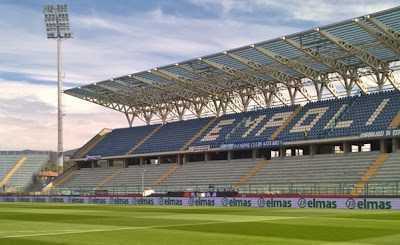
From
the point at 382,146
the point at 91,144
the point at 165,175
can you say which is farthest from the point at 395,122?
the point at 91,144

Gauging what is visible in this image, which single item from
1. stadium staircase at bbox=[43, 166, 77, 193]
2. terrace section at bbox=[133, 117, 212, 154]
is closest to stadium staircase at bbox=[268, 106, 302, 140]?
terrace section at bbox=[133, 117, 212, 154]

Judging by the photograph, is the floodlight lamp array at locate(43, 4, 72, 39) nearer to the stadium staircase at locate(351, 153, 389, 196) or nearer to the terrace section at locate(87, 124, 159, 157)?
the terrace section at locate(87, 124, 159, 157)

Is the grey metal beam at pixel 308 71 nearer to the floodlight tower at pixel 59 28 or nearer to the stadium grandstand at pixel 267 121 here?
the stadium grandstand at pixel 267 121

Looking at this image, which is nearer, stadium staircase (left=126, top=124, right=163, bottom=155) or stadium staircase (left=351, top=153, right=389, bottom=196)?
stadium staircase (left=351, top=153, right=389, bottom=196)

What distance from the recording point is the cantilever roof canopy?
5128 centimetres

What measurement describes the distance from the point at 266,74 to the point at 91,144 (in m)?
41.7

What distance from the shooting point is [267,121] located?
7019cm

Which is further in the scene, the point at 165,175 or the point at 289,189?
the point at 165,175

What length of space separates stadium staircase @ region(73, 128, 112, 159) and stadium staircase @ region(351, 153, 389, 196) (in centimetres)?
5117

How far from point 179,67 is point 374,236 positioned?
161 ft

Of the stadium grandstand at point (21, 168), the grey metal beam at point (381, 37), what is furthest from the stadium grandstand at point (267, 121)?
the stadium grandstand at point (21, 168)

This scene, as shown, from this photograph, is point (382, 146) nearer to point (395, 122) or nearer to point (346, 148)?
point (395, 122)

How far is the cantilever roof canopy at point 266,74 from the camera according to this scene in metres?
51.3

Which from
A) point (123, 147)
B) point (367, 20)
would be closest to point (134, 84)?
point (123, 147)
